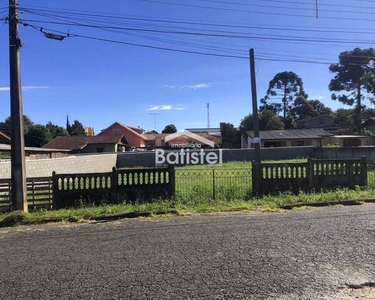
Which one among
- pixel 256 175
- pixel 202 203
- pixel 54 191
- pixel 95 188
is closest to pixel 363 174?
pixel 256 175

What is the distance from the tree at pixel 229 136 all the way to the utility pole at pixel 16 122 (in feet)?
208

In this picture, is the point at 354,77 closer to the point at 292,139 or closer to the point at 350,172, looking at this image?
the point at 292,139

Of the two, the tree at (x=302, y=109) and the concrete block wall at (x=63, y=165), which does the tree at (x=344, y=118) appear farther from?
the concrete block wall at (x=63, y=165)

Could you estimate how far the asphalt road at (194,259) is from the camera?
12.8ft

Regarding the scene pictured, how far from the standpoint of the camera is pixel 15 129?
8.62 metres

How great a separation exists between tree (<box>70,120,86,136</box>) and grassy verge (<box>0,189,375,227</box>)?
7687 centimetres

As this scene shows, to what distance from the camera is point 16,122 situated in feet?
28.3

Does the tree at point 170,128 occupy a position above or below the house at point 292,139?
above

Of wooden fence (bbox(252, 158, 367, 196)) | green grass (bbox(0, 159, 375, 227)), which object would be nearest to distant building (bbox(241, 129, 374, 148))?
wooden fence (bbox(252, 158, 367, 196))

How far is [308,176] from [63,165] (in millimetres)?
12566

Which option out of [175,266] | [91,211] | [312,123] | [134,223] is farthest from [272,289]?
[312,123]

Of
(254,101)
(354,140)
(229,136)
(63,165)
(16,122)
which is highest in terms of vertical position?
(229,136)

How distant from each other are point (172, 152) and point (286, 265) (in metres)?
29.3

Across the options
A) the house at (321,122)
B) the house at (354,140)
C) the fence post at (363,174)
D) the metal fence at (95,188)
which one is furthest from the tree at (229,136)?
the metal fence at (95,188)
